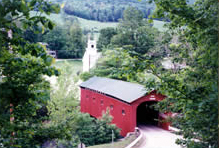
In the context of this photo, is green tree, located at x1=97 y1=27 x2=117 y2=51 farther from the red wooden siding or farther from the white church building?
the red wooden siding

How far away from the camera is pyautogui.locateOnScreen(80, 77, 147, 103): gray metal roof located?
7.87 meters

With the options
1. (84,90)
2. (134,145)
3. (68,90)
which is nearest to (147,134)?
(134,145)

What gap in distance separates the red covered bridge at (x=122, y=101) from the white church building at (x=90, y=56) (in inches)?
60.7

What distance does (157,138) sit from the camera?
6.78 meters

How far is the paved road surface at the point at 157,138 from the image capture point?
20.0 feet

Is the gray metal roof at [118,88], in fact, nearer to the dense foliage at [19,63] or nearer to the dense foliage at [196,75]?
the dense foliage at [196,75]

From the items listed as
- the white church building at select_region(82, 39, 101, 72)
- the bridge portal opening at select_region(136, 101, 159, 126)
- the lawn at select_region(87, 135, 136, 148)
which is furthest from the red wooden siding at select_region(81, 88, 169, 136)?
the white church building at select_region(82, 39, 101, 72)

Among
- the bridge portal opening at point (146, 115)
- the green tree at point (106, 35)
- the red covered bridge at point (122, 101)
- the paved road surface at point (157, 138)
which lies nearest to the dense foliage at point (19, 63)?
the paved road surface at point (157, 138)

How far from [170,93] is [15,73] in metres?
1.31

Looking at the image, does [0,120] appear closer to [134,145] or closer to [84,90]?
[134,145]

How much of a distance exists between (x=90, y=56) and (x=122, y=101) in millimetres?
4759

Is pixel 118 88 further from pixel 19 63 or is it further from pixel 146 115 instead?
pixel 19 63

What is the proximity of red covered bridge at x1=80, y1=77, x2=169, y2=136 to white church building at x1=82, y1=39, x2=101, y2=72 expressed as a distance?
1542 mm

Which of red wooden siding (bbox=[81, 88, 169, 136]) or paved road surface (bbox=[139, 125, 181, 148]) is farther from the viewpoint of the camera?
red wooden siding (bbox=[81, 88, 169, 136])
